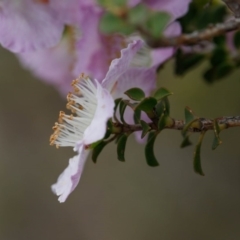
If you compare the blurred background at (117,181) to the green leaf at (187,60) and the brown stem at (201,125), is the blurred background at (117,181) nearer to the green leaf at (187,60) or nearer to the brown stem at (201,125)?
the green leaf at (187,60)

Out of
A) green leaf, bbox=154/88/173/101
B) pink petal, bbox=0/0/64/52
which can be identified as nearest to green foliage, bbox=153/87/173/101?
green leaf, bbox=154/88/173/101

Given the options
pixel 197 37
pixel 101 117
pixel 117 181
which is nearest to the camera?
pixel 101 117

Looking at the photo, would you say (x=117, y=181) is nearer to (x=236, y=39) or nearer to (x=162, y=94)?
(x=236, y=39)

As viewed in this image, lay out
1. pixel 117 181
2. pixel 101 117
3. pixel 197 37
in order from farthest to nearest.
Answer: pixel 117 181, pixel 197 37, pixel 101 117

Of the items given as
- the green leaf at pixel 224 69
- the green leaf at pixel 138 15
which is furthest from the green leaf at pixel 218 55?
the green leaf at pixel 138 15

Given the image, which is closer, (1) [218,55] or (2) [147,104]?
(2) [147,104]

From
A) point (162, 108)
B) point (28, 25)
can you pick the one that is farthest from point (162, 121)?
point (28, 25)
